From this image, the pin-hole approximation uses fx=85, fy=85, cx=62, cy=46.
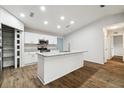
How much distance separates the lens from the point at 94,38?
19.4 ft

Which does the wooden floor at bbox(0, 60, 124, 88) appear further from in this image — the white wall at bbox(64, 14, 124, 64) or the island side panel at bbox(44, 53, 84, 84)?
the white wall at bbox(64, 14, 124, 64)

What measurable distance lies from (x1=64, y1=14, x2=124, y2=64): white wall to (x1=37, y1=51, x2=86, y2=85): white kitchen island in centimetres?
227

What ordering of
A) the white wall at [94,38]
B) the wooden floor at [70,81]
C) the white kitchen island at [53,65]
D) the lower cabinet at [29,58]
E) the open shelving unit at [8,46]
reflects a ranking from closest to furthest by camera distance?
the wooden floor at [70,81] → the white kitchen island at [53,65] → the open shelving unit at [8,46] → the lower cabinet at [29,58] → the white wall at [94,38]

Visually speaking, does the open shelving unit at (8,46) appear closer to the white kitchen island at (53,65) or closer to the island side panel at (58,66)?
the white kitchen island at (53,65)

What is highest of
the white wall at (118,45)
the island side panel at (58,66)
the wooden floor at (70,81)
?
the white wall at (118,45)

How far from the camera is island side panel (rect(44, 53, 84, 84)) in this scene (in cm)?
277

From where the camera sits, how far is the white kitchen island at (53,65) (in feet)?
8.93

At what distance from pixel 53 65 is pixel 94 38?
13.4 feet

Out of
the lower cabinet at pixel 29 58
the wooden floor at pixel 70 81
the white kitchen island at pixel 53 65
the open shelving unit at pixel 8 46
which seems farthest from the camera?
the lower cabinet at pixel 29 58

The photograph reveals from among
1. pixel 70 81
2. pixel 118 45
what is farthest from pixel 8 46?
pixel 118 45

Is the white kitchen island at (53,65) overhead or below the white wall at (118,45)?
below

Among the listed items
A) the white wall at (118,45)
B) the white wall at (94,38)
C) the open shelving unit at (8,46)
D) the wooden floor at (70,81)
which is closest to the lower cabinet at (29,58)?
the open shelving unit at (8,46)
